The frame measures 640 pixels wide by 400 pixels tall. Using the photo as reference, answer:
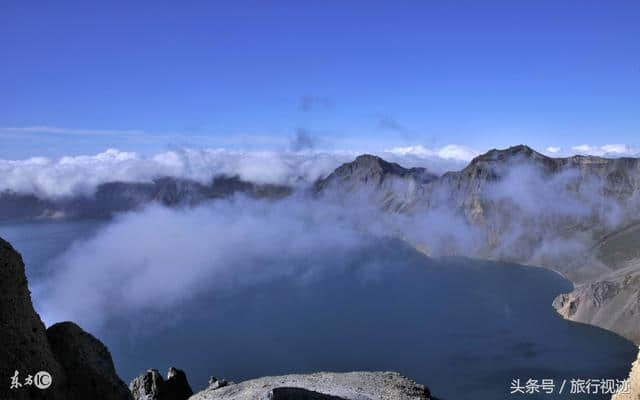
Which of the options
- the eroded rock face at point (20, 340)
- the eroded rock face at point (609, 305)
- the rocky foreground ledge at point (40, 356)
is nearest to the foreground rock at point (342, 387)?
the rocky foreground ledge at point (40, 356)

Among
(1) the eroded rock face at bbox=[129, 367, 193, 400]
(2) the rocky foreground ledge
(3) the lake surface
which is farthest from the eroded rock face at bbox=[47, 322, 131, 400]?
(3) the lake surface

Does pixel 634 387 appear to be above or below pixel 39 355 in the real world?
below

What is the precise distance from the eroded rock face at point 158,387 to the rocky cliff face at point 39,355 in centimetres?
2779

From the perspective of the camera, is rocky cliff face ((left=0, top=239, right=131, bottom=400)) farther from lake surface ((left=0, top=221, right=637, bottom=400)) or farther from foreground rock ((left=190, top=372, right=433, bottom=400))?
lake surface ((left=0, top=221, right=637, bottom=400))

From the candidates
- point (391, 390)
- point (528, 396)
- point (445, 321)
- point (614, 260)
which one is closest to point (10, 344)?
point (391, 390)

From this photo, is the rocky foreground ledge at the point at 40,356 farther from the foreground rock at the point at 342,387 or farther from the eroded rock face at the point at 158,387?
the eroded rock face at the point at 158,387

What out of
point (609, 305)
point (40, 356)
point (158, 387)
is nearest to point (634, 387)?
point (40, 356)

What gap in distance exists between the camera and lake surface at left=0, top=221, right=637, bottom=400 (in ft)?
358

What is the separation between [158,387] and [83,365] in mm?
30484

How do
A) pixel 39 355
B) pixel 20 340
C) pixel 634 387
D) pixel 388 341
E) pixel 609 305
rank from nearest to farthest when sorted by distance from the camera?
pixel 20 340 < pixel 39 355 < pixel 634 387 < pixel 388 341 < pixel 609 305

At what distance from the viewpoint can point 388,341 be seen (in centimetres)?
13362

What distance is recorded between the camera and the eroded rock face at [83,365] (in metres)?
23.5

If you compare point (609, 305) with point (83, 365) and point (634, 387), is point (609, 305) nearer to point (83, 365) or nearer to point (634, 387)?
point (634, 387)

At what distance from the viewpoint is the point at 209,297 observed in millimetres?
198500
